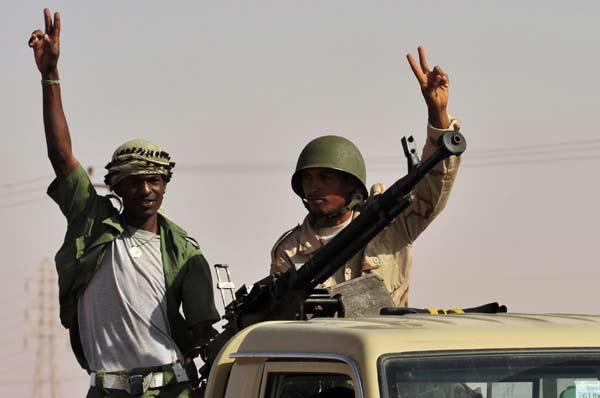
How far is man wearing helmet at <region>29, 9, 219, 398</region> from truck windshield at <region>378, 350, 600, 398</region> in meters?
2.72

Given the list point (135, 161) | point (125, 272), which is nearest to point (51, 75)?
point (135, 161)

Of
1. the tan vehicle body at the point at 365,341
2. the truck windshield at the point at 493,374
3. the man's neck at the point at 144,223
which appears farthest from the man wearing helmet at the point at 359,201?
the truck windshield at the point at 493,374

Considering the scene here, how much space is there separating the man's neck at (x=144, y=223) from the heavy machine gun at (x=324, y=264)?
0.60 metres

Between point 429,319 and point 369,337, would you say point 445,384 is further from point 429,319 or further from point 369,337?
point 429,319

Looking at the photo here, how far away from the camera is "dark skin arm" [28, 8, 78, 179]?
7.45m

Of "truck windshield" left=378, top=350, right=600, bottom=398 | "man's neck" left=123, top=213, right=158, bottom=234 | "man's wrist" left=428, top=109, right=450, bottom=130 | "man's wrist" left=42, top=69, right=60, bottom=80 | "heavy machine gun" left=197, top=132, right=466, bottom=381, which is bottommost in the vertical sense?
"truck windshield" left=378, top=350, right=600, bottom=398

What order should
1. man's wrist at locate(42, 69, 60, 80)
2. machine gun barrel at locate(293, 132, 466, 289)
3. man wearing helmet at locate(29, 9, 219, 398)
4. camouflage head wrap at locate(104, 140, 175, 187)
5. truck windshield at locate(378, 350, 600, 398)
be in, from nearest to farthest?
truck windshield at locate(378, 350, 600, 398)
machine gun barrel at locate(293, 132, 466, 289)
man wearing helmet at locate(29, 9, 219, 398)
camouflage head wrap at locate(104, 140, 175, 187)
man's wrist at locate(42, 69, 60, 80)

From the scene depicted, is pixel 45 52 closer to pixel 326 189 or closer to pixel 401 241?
pixel 326 189

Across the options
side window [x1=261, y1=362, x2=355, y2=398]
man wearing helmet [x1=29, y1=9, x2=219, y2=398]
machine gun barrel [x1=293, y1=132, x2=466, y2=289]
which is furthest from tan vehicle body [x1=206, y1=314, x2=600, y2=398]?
man wearing helmet [x1=29, y1=9, x2=219, y2=398]

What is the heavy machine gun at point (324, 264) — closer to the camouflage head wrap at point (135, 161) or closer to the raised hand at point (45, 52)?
the camouflage head wrap at point (135, 161)

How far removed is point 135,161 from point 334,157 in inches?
45.0

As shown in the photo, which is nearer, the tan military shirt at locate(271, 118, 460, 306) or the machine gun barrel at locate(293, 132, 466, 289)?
the machine gun barrel at locate(293, 132, 466, 289)

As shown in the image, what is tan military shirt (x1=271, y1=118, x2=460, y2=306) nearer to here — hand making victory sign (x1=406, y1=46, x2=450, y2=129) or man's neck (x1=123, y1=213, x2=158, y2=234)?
hand making victory sign (x1=406, y1=46, x2=450, y2=129)

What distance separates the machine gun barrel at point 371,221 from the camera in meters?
6.45
